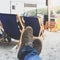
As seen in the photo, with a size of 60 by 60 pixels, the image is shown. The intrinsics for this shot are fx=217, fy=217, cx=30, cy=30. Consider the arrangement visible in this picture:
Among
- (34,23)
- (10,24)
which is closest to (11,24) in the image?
(10,24)

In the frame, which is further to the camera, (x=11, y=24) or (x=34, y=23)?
(x=34, y=23)

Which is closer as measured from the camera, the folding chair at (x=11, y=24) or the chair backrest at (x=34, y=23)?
the folding chair at (x=11, y=24)

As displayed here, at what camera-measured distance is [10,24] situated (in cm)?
321

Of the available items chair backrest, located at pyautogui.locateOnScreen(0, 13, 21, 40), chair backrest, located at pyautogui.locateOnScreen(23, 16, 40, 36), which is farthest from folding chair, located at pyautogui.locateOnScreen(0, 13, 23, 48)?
chair backrest, located at pyautogui.locateOnScreen(23, 16, 40, 36)

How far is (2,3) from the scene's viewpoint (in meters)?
6.24

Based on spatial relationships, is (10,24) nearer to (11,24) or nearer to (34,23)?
(11,24)

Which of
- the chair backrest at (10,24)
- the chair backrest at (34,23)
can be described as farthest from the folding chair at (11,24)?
the chair backrest at (34,23)

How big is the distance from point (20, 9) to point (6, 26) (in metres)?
3.09

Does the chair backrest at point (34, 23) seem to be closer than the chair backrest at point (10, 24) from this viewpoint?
No

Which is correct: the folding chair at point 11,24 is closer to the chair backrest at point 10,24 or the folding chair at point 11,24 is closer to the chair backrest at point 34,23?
the chair backrest at point 10,24

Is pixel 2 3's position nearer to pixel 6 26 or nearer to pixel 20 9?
pixel 20 9

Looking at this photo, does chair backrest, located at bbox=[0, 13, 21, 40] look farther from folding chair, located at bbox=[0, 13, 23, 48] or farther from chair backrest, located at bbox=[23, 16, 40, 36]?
chair backrest, located at bbox=[23, 16, 40, 36]

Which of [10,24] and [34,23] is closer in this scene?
[10,24]

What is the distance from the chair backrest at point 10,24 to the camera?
10.4ft
